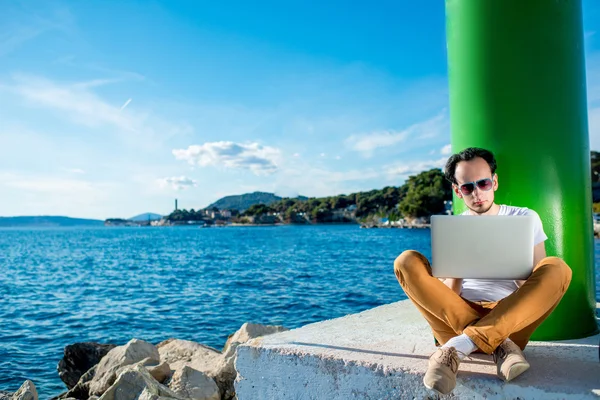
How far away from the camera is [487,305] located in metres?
3.31

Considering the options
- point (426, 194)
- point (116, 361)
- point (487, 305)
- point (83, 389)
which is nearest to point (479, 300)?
point (487, 305)

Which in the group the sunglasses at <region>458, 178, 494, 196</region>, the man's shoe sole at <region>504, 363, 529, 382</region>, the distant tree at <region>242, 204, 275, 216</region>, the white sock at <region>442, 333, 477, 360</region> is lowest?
the man's shoe sole at <region>504, 363, 529, 382</region>

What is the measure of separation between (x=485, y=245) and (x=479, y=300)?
49 cm

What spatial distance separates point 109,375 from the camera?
679cm

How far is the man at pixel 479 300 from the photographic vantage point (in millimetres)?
2906

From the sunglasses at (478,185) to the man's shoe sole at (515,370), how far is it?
1.14 meters

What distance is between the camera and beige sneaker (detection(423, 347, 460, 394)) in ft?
9.15

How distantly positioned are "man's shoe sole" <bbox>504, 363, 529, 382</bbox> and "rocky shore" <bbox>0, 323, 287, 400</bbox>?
10.4 ft

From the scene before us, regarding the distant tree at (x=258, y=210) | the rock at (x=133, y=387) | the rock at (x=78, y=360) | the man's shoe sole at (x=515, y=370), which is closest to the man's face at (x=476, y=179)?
the man's shoe sole at (x=515, y=370)

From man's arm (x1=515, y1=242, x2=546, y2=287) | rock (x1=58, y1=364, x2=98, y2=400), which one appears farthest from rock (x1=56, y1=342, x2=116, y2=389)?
man's arm (x1=515, y1=242, x2=546, y2=287)

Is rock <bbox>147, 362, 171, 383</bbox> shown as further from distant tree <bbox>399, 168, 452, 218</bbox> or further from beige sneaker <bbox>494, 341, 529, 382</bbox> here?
distant tree <bbox>399, 168, 452, 218</bbox>

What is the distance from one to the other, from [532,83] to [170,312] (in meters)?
15.6

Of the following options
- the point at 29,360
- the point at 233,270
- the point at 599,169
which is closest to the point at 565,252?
the point at 29,360

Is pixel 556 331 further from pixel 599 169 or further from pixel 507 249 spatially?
pixel 599 169
